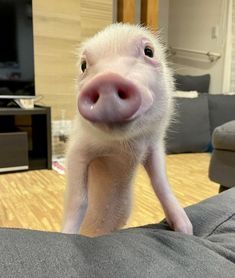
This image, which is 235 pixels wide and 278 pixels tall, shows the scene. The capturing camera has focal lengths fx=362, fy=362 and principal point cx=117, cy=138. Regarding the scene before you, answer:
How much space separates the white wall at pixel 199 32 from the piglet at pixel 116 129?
2.93 m

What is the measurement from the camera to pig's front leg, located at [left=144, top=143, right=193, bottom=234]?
0.56 meters

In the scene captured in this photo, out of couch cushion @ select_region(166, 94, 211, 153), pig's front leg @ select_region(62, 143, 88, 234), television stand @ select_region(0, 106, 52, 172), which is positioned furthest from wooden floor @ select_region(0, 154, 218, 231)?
pig's front leg @ select_region(62, 143, 88, 234)

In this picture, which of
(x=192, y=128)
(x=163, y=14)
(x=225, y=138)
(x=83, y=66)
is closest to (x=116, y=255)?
(x=83, y=66)

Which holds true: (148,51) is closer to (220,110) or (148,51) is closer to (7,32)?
(7,32)

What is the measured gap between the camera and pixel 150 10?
97.5 inches

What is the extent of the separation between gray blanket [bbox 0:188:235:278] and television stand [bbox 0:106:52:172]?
192 centimetres

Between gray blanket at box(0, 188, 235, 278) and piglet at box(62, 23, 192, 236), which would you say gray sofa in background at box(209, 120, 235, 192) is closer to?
piglet at box(62, 23, 192, 236)

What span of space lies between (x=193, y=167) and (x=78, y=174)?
6.61ft

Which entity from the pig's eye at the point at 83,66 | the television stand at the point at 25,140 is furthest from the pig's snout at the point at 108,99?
the television stand at the point at 25,140

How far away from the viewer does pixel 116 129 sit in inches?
16.6

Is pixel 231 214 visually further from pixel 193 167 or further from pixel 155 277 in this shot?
pixel 193 167

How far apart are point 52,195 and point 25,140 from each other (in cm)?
68

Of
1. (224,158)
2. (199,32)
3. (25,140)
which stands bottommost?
(25,140)

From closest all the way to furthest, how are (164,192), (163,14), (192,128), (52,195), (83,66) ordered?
(83,66)
(164,192)
(52,195)
(192,128)
(163,14)
